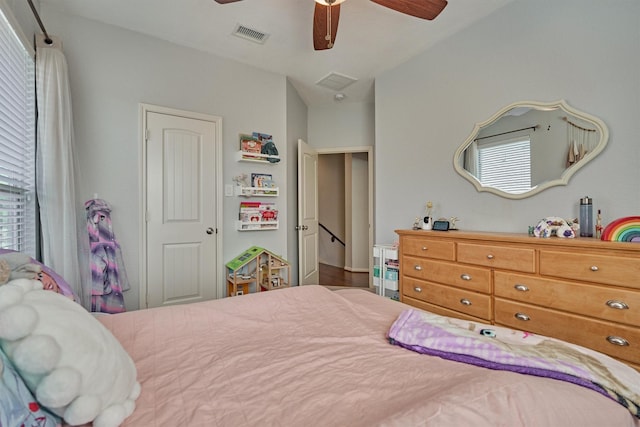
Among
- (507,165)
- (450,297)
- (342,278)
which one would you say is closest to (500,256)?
(450,297)

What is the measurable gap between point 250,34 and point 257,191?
1.55 m

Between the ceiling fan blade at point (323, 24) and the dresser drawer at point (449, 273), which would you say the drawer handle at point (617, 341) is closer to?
the dresser drawer at point (449, 273)

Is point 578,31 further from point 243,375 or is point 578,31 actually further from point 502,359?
point 243,375

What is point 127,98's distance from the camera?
2674 mm

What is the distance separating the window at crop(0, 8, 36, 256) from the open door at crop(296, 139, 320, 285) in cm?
241

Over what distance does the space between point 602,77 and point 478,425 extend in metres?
2.38

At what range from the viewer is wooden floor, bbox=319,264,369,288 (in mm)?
4635

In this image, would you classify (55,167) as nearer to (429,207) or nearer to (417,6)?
(417,6)

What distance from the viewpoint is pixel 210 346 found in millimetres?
1100

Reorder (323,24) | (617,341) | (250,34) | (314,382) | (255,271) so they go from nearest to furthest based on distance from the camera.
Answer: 1. (314,382)
2. (617,341)
3. (323,24)
4. (250,34)
5. (255,271)

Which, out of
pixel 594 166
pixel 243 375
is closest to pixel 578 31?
pixel 594 166

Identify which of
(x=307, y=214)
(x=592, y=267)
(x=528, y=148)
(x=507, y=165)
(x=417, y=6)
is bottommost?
(x=592, y=267)

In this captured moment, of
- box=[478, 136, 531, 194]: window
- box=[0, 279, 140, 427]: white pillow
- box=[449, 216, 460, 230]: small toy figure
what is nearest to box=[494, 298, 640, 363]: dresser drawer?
box=[449, 216, 460, 230]: small toy figure

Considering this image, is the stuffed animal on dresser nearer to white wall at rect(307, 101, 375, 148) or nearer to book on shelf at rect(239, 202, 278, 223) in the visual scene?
book on shelf at rect(239, 202, 278, 223)
